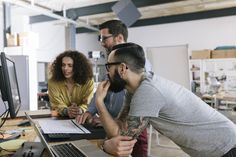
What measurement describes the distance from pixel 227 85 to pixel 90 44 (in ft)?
16.4

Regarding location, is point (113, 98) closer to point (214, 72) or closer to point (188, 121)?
point (188, 121)

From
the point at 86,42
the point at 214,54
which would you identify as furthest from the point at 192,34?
the point at 86,42

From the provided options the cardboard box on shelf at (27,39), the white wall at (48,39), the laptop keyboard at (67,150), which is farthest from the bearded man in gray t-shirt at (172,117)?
the white wall at (48,39)

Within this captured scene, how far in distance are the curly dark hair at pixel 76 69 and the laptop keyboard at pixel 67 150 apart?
107 cm

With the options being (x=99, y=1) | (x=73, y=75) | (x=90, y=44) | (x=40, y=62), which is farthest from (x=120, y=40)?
(x=90, y=44)

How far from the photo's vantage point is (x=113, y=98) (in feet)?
5.75

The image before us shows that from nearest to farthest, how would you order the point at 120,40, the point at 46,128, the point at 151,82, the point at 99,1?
1. the point at 151,82
2. the point at 46,128
3. the point at 120,40
4. the point at 99,1

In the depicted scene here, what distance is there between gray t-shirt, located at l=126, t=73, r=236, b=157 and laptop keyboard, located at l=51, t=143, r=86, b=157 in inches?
11.3

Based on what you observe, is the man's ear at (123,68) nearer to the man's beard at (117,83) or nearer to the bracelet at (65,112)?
the man's beard at (117,83)

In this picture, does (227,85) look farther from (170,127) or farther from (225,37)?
(170,127)

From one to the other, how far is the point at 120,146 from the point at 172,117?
0.29 meters

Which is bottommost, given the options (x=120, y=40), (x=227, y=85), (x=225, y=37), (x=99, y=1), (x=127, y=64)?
(x=227, y=85)

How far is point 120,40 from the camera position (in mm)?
1891

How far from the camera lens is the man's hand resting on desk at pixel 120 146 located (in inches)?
44.3
